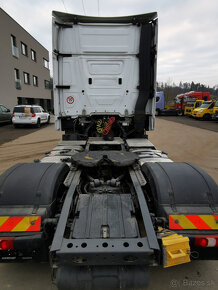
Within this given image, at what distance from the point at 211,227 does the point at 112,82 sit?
11.5 ft

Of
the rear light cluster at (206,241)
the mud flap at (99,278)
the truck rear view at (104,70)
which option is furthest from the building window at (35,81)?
the rear light cluster at (206,241)

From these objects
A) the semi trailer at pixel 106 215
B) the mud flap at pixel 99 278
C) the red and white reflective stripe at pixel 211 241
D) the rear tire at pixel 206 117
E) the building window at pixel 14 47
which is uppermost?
the building window at pixel 14 47

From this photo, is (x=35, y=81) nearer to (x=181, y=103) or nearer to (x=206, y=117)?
(x=181, y=103)

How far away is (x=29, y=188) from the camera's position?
215cm

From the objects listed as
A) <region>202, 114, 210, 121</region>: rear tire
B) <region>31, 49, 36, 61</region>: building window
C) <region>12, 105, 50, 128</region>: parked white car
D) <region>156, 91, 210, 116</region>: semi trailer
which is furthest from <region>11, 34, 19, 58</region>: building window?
<region>202, 114, 210, 121</region>: rear tire

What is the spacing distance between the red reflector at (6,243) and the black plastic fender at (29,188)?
0.27 m

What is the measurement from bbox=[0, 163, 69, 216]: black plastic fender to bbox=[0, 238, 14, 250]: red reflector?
27 centimetres

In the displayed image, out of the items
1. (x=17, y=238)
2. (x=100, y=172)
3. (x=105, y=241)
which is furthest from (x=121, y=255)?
(x=100, y=172)

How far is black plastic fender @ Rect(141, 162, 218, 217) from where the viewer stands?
204 centimetres

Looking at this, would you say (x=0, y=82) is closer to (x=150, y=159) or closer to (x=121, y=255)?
(x=150, y=159)

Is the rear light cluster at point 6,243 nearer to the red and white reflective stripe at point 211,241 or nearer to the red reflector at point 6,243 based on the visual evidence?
the red reflector at point 6,243

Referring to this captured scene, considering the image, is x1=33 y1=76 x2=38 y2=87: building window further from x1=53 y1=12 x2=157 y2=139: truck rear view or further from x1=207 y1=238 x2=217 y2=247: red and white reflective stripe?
x1=207 y1=238 x2=217 y2=247: red and white reflective stripe

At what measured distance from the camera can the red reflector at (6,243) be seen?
1787 millimetres

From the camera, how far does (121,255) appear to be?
1549 mm
